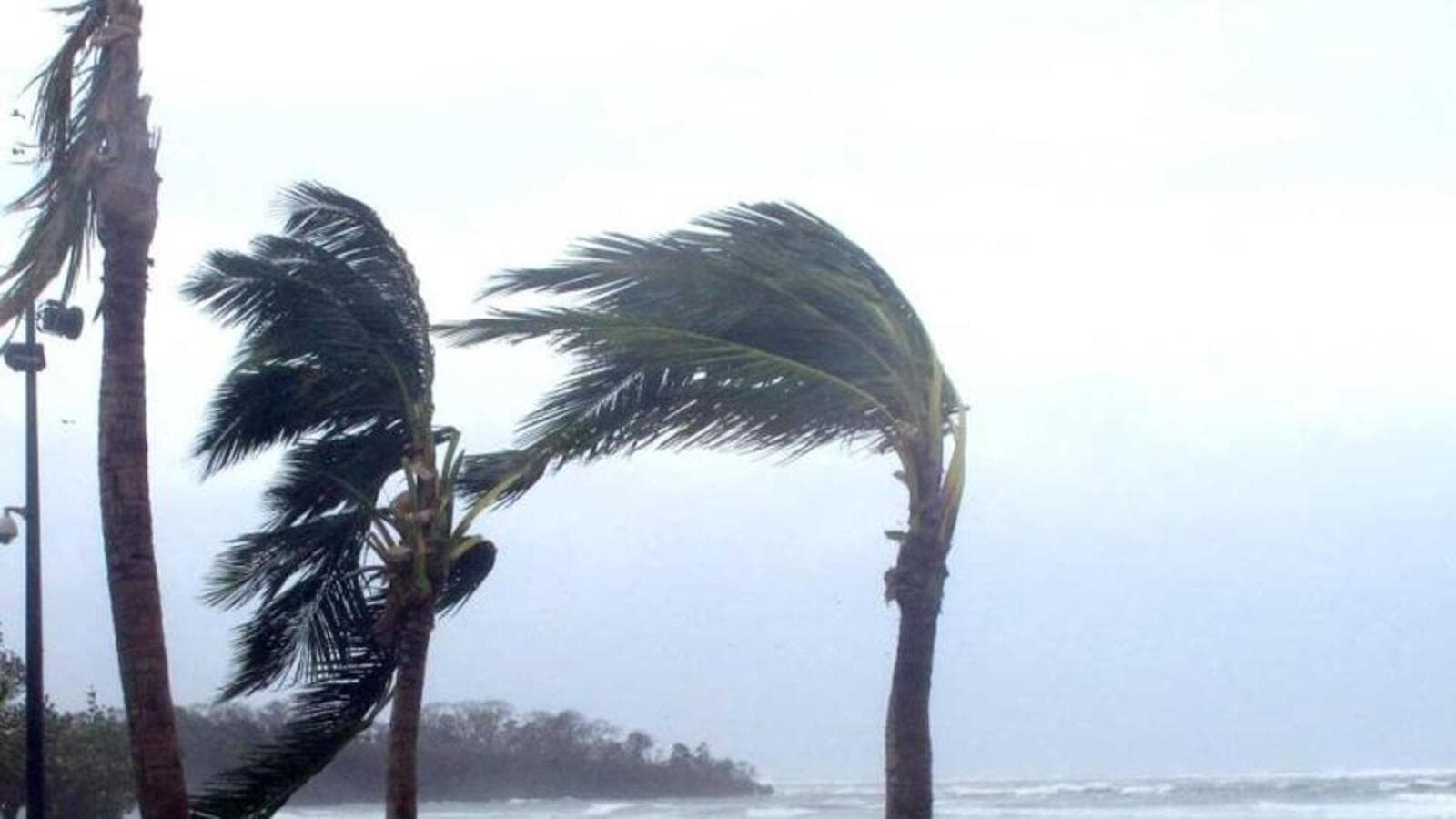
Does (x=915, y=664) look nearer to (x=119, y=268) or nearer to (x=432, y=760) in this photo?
(x=119, y=268)

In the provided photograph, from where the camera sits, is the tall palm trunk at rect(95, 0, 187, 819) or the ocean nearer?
the tall palm trunk at rect(95, 0, 187, 819)

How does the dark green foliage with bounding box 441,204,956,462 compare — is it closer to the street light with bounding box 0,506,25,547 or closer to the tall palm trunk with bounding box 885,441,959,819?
the tall palm trunk with bounding box 885,441,959,819

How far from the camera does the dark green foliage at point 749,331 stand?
1067cm

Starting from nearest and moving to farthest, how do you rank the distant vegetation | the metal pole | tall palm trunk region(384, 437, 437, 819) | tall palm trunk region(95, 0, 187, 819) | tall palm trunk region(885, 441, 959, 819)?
tall palm trunk region(95, 0, 187, 819)
tall palm trunk region(885, 441, 959, 819)
tall palm trunk region(384, 437, 437, 819)
the metal pole
the distant vegetation

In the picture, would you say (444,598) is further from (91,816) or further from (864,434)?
(91,816)

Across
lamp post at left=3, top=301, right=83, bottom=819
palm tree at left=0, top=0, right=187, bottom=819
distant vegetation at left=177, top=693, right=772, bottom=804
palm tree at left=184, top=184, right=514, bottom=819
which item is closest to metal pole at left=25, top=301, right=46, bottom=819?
lamp post at left=3, top=301, right=83, bottom=819

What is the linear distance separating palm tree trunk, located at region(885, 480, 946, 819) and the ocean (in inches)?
1031

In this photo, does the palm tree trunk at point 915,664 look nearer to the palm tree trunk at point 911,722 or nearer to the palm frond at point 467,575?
the palm tree trunk at point 911,722

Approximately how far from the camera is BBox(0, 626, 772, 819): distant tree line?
25.3 m

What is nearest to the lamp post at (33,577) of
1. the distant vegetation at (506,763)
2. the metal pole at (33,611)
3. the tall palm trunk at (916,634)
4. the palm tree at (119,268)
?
the metal pole at (33,611)

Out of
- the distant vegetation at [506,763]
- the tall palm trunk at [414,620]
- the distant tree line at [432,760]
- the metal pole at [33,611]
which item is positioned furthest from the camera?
the distant vegetation at [506,763]

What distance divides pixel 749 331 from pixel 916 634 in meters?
1.74

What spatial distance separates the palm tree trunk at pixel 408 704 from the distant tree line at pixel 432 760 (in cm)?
77

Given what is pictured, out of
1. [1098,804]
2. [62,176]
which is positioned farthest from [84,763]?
[1098,804]
